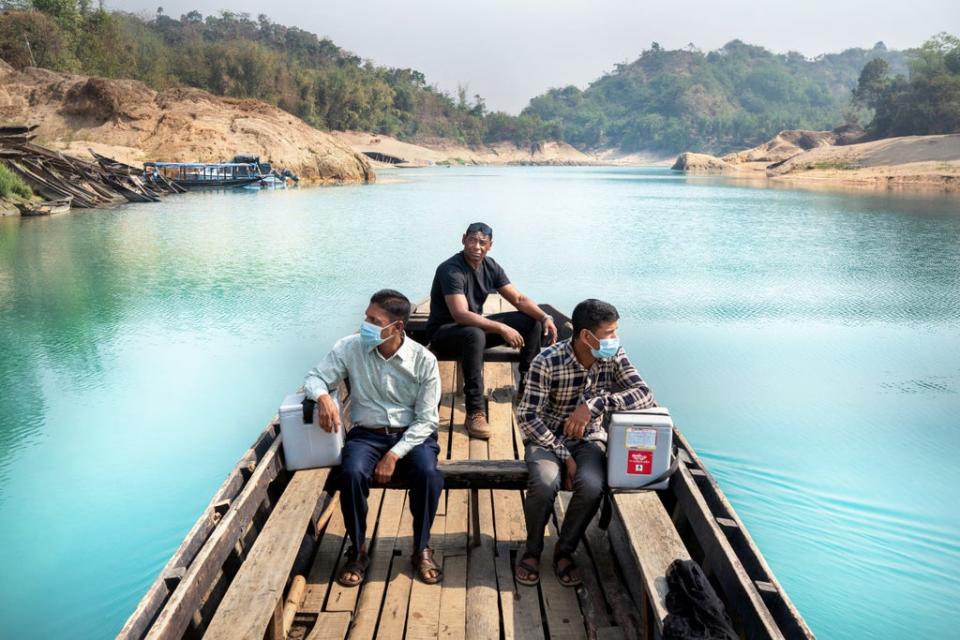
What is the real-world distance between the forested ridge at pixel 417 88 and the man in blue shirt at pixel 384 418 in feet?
199

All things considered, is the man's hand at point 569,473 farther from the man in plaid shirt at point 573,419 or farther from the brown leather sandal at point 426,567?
the brown leather sandal at point 426,567

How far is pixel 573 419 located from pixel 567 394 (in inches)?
7.3

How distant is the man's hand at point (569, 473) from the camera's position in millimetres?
3607

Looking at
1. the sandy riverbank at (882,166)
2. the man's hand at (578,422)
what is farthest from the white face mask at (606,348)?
the sandy riverbank at (882,166)

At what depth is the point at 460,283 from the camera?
5492 millimetres

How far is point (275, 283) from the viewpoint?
15.2m

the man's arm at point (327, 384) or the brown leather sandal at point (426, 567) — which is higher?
the man's arm at point (327, 384)

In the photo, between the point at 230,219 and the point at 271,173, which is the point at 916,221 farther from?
the point at 271,173

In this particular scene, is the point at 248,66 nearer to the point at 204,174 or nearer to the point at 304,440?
the point at 204,174

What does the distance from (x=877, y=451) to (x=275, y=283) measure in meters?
12.0

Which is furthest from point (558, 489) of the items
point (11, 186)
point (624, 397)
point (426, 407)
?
point (11, 186)

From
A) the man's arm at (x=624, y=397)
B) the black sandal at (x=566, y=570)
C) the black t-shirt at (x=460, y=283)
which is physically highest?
the black t-shirt at (x=460, y=283)

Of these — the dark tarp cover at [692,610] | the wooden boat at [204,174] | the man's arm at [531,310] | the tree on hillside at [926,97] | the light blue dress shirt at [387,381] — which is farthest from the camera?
the tree on hillside at [926,97]

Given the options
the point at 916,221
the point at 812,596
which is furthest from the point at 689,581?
the point at 916,221
